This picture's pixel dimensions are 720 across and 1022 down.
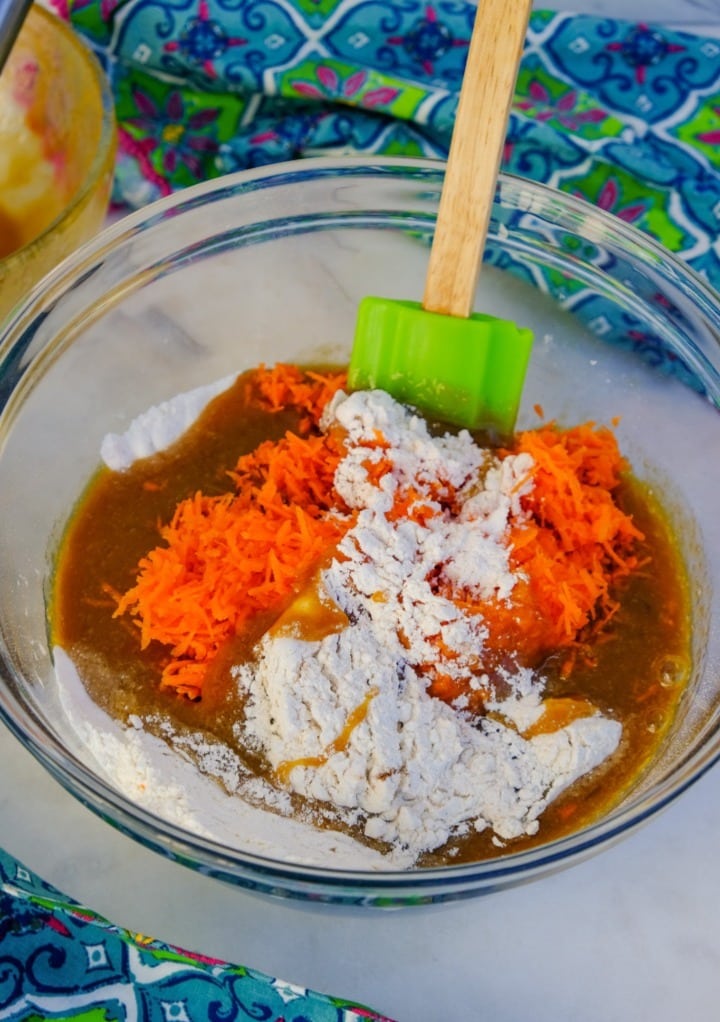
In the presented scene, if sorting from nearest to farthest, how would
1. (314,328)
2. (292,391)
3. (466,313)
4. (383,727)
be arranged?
(383,727) < (466,313) < (292,391) < (314,328)

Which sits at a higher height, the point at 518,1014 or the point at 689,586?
the point at 689,586

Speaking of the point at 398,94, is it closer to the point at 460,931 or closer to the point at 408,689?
the point at 408,689

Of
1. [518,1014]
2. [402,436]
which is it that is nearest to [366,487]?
[402,436]

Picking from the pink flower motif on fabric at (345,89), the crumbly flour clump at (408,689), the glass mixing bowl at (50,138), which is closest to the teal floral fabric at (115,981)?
the crumbly flour clump at (408,689)

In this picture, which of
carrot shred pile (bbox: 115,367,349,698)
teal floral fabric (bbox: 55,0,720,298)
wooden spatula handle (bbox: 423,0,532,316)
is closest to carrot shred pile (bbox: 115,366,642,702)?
carrot shred pile (bbox: 115,367,349,698)

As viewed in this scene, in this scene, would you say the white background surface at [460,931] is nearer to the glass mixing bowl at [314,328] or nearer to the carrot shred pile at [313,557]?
the glass mixing bowl at [314,328]

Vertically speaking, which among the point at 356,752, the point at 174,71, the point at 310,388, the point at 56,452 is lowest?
the point at 356,752

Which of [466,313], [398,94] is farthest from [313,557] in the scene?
[398,94]

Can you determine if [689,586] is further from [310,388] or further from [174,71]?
[174,71]
